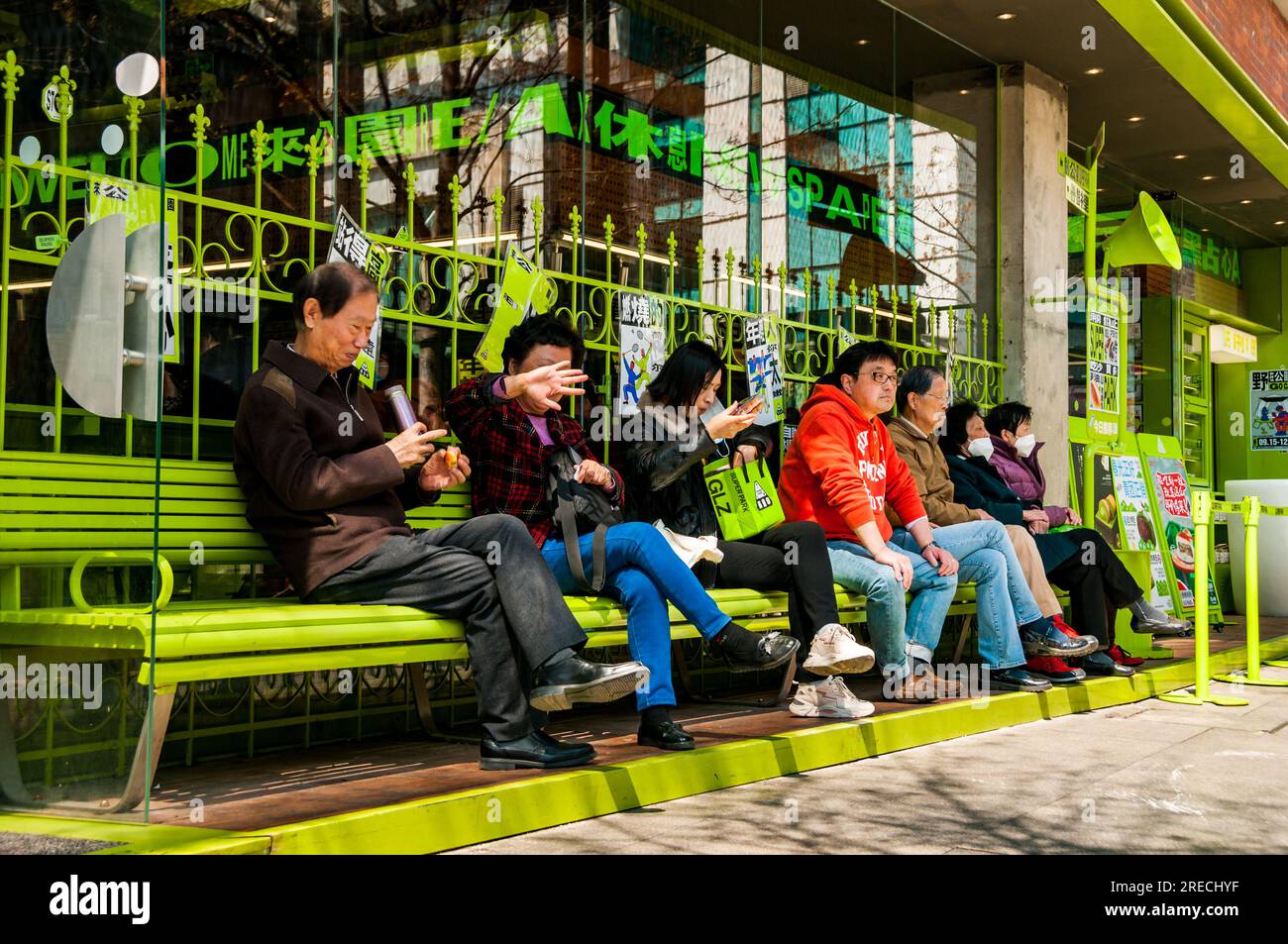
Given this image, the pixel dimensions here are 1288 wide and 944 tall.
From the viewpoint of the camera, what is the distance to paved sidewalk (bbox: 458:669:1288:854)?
12.0 ft

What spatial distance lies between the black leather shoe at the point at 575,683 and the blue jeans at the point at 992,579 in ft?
8.83

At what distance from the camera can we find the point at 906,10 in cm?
822

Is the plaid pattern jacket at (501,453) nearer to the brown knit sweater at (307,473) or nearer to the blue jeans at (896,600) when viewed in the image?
the brown knit sweater at (307,473)

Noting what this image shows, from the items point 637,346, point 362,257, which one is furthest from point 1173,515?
point 362,257

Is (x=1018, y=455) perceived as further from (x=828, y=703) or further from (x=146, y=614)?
(x=146, y=614)

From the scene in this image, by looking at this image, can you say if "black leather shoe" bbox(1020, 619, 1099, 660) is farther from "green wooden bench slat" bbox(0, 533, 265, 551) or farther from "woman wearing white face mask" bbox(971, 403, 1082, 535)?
"green wooden bench slat" bbox(0, 533, 265, 551)

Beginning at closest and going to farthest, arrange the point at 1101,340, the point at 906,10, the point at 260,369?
1. the point at 260,369
2. the point at 906,10
3. the point at 1101,340

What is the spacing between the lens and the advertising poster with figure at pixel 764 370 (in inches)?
275

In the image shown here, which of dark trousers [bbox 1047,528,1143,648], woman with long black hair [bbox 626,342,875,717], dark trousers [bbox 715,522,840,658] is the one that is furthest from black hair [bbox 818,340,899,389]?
dark trousers [bbox 1047,528,1143,648]

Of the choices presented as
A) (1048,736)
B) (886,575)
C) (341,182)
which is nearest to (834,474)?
(886,575)

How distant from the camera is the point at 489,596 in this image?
3.89 meters

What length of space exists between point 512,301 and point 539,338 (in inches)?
32.3
